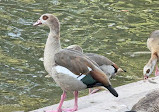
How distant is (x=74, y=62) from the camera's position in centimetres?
612

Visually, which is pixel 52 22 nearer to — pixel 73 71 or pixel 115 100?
pixel 73 71

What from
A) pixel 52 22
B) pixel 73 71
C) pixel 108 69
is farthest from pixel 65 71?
pixel 108 69

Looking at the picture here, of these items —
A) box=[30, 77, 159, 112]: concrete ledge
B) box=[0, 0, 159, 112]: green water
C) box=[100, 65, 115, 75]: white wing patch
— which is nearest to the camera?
box=[30, 77, 159, 112]: concrete ledge

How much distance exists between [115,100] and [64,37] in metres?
4.84

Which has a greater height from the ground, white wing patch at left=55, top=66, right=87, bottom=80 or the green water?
white wing patch at left=55, top=66, right=87, bottom=80

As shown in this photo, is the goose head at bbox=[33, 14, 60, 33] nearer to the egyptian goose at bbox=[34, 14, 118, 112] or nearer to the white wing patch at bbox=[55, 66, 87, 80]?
the egyptian goose at bbox=[34, 14, 118, 112]

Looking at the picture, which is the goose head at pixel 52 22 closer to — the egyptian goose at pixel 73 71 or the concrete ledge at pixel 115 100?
the egyptian goose at pixel 73 71

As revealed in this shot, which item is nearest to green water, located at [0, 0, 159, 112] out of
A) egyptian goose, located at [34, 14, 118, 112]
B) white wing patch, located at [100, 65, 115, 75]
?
white wing patch, located at [100, 65, 115, 75]

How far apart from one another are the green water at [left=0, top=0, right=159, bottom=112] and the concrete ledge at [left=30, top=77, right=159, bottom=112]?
1.16 m

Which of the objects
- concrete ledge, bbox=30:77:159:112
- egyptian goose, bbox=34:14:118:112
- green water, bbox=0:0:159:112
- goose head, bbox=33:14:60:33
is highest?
goose head, bbox=33:14:60:33

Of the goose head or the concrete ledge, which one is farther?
the goose head

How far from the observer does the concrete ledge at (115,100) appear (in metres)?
5.90

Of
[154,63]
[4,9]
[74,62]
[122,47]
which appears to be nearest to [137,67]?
[154,63]

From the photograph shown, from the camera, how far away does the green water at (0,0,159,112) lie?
8219 millimetres
